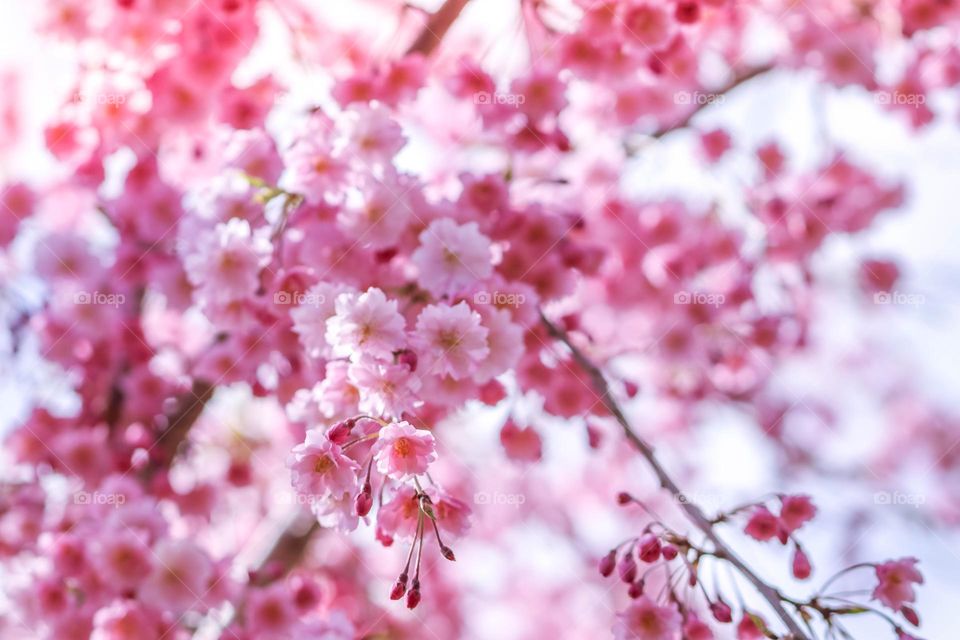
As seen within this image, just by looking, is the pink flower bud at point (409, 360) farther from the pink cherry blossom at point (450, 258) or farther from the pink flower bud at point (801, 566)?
the pink flower bud at point (801, 566)

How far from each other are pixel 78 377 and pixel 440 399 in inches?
85.1

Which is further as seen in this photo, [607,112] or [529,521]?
[529,521]

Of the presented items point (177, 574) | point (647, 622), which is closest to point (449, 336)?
point (647, 622)

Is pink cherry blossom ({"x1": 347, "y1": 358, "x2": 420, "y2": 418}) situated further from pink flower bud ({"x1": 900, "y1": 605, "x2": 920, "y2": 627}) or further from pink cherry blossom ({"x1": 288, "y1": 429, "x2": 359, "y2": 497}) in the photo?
pink flower bud ({"x1": 900, "y1": 605, "x2": 920, "y2": 627})

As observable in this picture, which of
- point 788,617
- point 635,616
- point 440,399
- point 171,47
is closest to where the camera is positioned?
point 788,617

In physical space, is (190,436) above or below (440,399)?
below

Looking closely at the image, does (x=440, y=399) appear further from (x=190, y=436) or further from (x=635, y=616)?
(x=190, y=436)

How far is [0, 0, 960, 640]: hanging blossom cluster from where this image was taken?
7.14 feet

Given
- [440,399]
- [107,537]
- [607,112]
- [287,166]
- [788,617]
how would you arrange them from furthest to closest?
[607,112]
[107,537]
[287,166]
[440,399]
[788,617]

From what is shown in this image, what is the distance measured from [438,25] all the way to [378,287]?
45.3 inches

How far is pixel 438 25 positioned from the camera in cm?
330

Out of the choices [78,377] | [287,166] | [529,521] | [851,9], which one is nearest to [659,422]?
[529,521]

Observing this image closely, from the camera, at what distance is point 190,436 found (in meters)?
4.10

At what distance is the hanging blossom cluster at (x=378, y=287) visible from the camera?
7.14 feet
